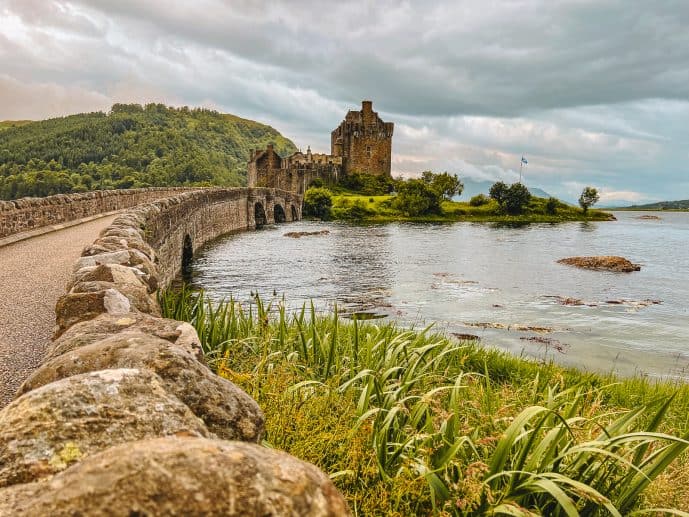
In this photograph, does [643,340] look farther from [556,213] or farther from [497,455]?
[556,213]

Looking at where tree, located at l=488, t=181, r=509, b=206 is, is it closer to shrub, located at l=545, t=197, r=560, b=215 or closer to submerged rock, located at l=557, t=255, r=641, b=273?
shrub, located at l=545, t=197, r=560, b=215

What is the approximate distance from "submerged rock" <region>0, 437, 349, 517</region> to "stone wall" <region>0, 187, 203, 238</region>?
13.6 meters

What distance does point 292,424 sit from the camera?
4.07 m

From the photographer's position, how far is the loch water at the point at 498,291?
12.2 metres

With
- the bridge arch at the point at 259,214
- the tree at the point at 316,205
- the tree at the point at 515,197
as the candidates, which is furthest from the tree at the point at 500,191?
the bridge arch at the point at 259,214

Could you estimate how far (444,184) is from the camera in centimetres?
7812

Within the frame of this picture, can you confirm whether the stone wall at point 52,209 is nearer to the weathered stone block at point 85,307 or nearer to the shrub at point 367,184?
the weathered stone block at point 85,307

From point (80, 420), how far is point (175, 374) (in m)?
0.63

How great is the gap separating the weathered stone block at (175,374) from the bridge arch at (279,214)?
54.3 metres

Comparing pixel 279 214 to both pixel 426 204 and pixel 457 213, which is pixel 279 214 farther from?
→ pixel 457 213

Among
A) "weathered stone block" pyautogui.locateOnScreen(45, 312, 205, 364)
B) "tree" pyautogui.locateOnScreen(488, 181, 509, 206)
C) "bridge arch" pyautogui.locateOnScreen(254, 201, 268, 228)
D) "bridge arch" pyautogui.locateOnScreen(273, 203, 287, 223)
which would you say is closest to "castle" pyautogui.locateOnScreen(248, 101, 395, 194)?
"tree" pyautogui.locateOnScreen(488, 181, 509, 206)

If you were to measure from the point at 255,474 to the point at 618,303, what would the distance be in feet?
61.4

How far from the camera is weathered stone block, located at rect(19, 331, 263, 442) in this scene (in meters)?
2.45

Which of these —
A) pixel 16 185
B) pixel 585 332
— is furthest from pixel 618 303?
pixel 16 185
